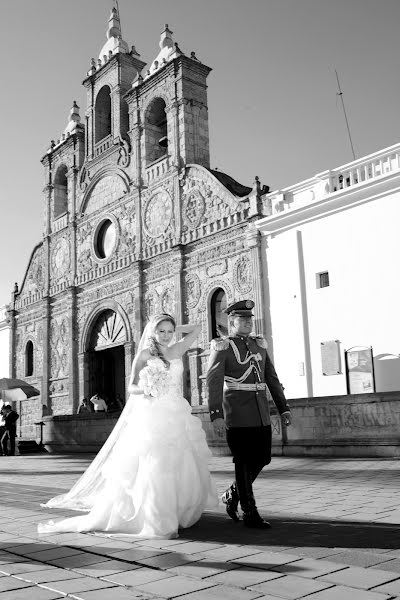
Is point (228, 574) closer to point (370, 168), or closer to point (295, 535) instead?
point (295, 535)

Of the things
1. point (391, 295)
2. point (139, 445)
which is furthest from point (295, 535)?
point (391, 295)

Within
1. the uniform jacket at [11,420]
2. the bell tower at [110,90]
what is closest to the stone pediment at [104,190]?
the bell tower at [110,90]

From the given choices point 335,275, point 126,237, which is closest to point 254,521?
point 335,275

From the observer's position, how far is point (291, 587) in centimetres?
302

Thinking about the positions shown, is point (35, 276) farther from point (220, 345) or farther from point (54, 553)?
point (54, 553)

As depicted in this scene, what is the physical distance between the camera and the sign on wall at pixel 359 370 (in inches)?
613

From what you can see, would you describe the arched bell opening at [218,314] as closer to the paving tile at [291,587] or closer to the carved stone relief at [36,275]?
the carved stone relief at [36,275]

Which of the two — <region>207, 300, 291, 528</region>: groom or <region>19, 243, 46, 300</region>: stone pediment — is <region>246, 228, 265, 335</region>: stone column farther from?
<region>19, 243, 46, 300</region>: stone pediment

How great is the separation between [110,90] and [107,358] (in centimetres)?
1243

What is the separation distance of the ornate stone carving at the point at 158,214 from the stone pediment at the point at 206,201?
923 mm

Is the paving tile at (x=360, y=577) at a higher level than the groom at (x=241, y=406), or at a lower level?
lower

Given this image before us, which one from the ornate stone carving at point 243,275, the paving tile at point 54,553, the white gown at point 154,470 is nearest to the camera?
the paving tile at point 54,553

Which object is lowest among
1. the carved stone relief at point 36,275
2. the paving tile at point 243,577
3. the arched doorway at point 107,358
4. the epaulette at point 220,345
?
the paving tile at point 243,577

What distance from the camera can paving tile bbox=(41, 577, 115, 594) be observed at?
3125 mm
